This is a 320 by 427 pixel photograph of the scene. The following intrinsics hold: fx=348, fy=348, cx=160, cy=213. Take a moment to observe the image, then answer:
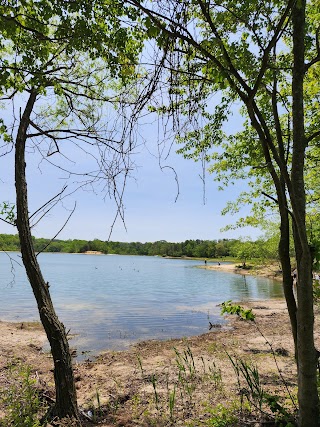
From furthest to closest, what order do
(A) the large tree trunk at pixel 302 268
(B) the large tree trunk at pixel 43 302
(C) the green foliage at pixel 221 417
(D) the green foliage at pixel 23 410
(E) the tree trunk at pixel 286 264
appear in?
(B) the large tree trunk at pixel 43 302
(C) the green foliage at pixel 221 417
(D) the green foliage at pixel 23 410
(E) the tree trunk at pixel 286 264
(A) the large tree trunk at pixel 302 268

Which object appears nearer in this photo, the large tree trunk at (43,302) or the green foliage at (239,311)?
the green foliage at (239,311)

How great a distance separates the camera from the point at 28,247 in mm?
5109

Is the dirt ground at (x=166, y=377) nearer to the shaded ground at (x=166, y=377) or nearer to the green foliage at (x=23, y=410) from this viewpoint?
the shaded ground at (x=166, y=377)

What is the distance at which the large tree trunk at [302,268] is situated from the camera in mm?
3299

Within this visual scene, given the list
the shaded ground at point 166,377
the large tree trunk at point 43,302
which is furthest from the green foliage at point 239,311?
the large tree trunk at point 43,302

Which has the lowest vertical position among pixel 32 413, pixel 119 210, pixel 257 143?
pixel 32 413

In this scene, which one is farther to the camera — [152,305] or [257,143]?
[152,305]

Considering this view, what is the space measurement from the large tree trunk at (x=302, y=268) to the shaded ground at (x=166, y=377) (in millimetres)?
393

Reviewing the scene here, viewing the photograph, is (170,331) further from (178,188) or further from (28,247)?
(178,188)

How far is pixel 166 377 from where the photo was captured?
6.98 m

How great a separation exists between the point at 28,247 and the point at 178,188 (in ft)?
10.9

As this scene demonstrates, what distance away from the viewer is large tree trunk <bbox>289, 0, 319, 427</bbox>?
330 centimetres

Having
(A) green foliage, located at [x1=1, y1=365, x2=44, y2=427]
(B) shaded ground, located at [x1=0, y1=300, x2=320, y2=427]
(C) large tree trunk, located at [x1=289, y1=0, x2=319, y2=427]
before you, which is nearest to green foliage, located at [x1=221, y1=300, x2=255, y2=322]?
(B) shaded ground, located at [x1=0, y1=300, x2=320, y2=427]

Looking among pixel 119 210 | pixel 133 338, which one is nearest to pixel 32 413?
pixel 119 210
